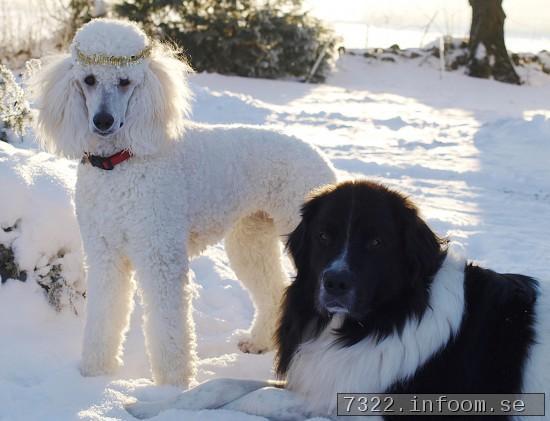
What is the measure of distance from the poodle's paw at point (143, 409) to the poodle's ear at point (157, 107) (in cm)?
120

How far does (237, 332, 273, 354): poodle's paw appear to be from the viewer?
447 cm

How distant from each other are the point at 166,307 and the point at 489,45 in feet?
50.1

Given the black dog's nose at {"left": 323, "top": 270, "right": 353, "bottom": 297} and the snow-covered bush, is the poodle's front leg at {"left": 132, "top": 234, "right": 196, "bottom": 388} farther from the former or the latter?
the black dog's nose at {"left": 323, "top": 270, "right": 353, "bottom": 297}

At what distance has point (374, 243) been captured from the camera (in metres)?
3.09

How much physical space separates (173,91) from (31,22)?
10963 millimetres

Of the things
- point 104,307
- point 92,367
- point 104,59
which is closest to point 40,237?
point 104,307

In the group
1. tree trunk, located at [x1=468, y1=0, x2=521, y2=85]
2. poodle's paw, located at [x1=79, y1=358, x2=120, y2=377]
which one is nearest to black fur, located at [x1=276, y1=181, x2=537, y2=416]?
poodle's paw, located at [x1=79, y1=358, x2=120, y2=377]

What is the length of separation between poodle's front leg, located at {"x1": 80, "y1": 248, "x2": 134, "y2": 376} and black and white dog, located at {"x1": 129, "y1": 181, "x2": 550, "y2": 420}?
80 centimetres

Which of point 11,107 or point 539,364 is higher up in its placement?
point 11,107

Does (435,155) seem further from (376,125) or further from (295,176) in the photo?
(295,176)

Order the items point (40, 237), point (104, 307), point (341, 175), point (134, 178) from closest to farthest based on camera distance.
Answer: point (134, 178)
point (104, 307)
point (40, 237)
point (341, 175)

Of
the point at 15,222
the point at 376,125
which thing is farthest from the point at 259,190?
the point at 376,125

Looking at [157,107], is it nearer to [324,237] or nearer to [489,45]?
[324,237]

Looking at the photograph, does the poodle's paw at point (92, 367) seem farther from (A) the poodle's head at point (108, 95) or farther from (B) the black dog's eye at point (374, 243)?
(B) the black dog's eye at point (374, 243)
